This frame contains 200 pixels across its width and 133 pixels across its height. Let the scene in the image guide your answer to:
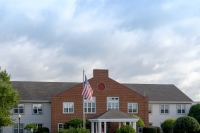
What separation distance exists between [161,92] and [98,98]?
469 inches

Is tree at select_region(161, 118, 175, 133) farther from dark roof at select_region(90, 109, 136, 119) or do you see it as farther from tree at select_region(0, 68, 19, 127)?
tree at select_region(0, 68, 19, 127)

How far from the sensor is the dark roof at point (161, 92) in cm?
6506

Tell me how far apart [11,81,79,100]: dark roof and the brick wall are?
10.2 feet

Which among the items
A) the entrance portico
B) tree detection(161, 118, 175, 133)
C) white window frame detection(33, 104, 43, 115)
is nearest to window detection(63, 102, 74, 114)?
white window frame detection(33, 104, 43, 115)

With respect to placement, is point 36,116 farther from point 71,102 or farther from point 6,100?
point 6,100

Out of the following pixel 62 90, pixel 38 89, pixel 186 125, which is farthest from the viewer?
pixel 62 90

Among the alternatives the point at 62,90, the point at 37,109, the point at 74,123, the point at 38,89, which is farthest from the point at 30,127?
the point at 62,90

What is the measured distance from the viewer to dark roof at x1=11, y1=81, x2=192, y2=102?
6059 cm

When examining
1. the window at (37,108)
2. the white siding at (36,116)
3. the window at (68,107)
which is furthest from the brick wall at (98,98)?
the window at (37,108)

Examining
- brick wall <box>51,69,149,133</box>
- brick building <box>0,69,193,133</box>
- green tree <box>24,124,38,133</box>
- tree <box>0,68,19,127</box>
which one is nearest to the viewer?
tree <box>0,68,19,127</box>

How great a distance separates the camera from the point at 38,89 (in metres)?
62.1

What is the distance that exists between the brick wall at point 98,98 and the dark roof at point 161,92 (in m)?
4.74

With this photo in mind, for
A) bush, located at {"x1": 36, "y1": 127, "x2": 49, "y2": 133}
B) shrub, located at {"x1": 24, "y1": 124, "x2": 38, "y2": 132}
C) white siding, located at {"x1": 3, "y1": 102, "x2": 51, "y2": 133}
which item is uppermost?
white siding, located at {"x1": 3, "y1": 102, "x2": 51, "y2": 133}

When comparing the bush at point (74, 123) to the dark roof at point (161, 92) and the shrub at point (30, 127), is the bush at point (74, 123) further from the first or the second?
the dark roof at point (161, 92)
